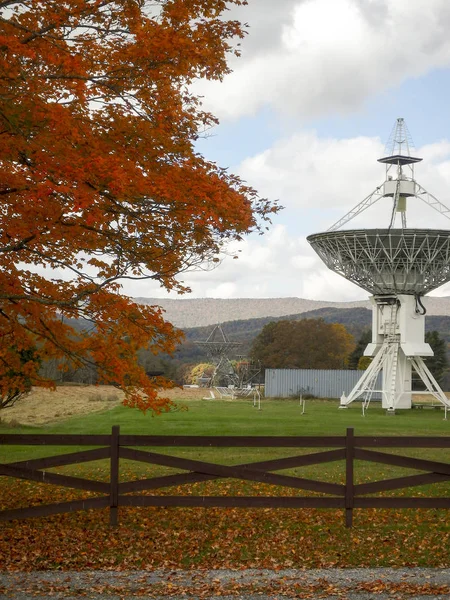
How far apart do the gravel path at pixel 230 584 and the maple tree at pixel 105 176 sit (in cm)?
354

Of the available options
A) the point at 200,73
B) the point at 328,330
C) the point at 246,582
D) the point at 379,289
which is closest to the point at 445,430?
the point at 379,289

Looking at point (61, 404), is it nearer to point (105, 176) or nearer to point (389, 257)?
point (389, 257)

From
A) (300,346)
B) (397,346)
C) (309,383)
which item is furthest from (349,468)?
(300,346)

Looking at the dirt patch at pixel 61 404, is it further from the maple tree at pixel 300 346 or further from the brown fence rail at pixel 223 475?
the maple tree at pixel 300 346

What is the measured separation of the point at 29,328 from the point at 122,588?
17.0 feet

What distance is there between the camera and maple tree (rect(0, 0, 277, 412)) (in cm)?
1172

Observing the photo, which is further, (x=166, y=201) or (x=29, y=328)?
(x=29, y=328)

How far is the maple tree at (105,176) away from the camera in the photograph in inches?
461

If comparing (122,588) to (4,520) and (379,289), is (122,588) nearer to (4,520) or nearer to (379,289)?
(4,520)

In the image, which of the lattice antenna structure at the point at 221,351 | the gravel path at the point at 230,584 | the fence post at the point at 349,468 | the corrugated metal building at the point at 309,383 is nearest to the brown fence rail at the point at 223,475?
the fence post at the point at 349,468

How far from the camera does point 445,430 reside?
35.7m

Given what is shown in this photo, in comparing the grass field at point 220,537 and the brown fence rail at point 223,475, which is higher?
the brown fence rail at point 223,475

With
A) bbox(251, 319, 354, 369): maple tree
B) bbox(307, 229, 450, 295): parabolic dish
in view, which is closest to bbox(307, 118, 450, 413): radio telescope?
bbox(307, 229, 450, 295): parabolic dish

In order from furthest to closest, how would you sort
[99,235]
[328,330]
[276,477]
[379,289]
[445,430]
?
[328,330] < [379,289] < [445,430] < [99,235] < [276,477]
